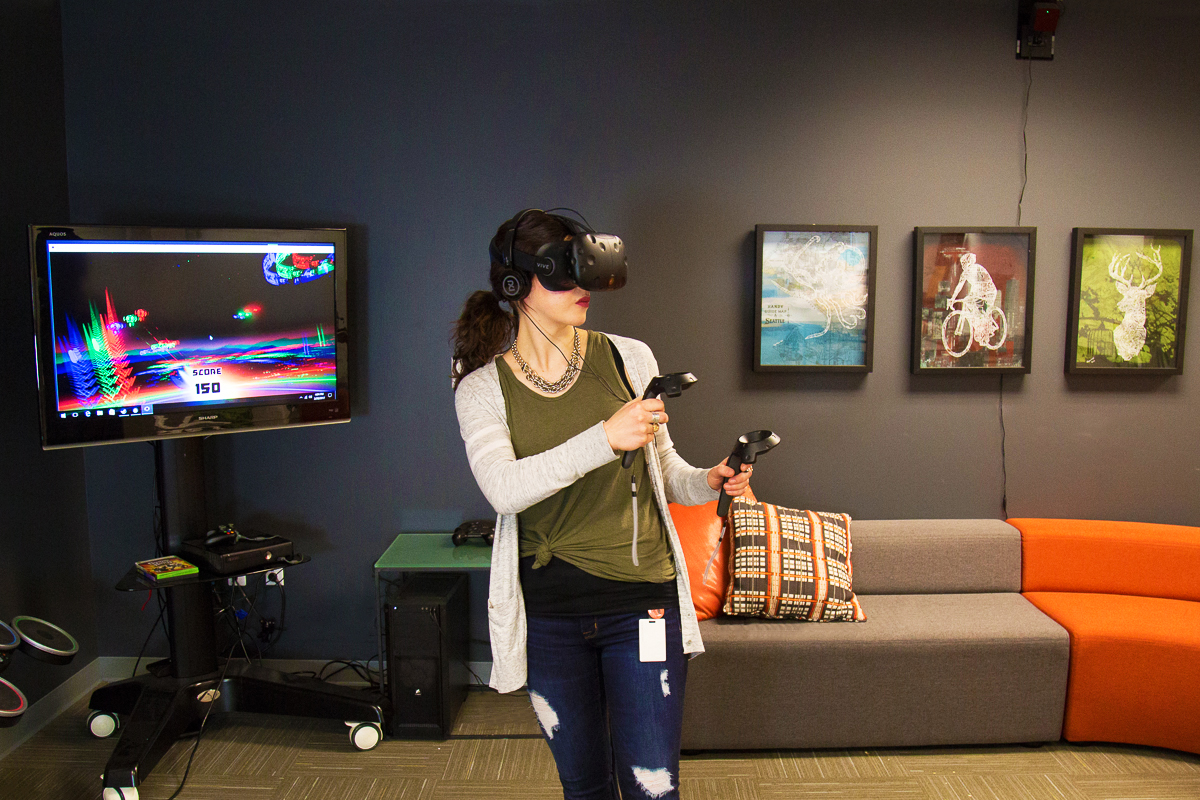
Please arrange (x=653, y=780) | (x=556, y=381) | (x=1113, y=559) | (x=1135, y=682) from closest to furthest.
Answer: (x=653, y=780), (x=556, y=381), (x=1135, y=682), (x=1113, y=559)

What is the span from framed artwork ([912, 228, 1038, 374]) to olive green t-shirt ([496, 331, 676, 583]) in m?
1.90

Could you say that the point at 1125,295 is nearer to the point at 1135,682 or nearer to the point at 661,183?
the point at 1135,682

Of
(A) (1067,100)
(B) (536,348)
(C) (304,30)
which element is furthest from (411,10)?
(A) (1067,100)

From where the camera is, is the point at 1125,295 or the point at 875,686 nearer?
the point at 875,686

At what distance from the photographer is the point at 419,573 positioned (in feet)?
9.50

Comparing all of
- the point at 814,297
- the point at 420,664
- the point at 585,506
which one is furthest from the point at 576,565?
the point at 814,297

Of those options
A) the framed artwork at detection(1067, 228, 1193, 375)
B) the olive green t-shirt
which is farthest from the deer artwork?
the olive green t-shirt

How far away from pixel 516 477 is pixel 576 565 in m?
0.22

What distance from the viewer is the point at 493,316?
1544mm

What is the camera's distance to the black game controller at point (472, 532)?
9.25 ft

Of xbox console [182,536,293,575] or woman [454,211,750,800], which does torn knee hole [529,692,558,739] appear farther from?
xbox console [182,536,293,575]

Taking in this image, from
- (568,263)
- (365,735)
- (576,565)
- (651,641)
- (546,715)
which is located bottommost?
(365,735)

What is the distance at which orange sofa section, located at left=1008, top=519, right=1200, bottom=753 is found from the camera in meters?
2.42

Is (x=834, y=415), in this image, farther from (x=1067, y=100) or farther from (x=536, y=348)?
(x=536, y=348)
